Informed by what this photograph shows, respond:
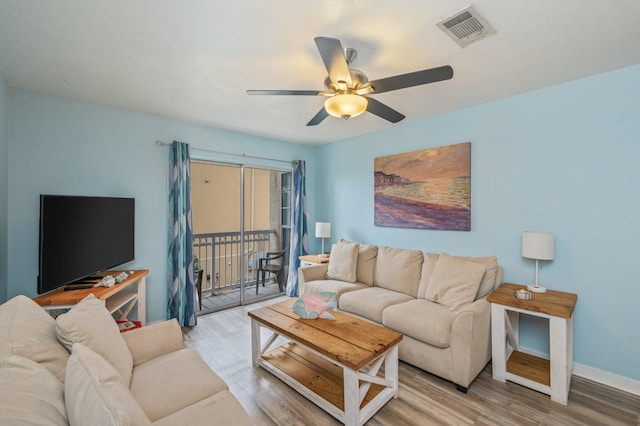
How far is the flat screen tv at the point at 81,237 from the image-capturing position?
2.09 metres

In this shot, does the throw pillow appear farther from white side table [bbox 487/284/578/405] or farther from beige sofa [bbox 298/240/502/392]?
white side table [bbox 487/284/578/405]

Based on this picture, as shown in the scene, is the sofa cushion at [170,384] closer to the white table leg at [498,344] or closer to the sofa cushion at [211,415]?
the sofa cushion at [211,415]

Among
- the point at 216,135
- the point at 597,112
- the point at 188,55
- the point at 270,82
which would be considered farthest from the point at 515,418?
the point at 216,135

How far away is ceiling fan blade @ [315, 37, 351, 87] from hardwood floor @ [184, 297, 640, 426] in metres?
2.31

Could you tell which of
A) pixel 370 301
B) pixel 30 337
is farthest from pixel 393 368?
pixel 30 337

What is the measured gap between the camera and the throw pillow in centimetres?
356

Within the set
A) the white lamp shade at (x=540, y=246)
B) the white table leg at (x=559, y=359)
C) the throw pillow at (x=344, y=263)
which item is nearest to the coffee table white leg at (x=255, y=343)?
the throw pillow at (x=344, y=263)

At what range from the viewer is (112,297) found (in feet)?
9.21

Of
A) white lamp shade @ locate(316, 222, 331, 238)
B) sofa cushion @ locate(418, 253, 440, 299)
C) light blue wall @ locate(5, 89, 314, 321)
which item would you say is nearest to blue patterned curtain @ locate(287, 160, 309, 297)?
white lamp shade @ locate(316, 222, 331, 238)

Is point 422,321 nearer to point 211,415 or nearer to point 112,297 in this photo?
point 211,415

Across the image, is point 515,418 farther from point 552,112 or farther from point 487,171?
point 552,112

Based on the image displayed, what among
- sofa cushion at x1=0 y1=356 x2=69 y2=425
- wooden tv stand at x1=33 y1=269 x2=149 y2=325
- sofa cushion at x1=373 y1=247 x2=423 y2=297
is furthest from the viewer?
sofa cushion at x1=373 y1=247 x2=423 y2=297

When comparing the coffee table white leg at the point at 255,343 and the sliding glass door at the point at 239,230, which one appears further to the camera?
the sliding glass door at the point at 239,230

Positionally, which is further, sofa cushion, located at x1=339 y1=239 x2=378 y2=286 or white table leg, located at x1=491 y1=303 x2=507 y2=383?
sofa cushion, located at x1=339 y1=239 x2=378 y2=286
